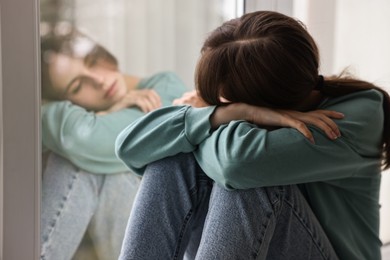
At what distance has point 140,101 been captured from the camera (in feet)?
5.44

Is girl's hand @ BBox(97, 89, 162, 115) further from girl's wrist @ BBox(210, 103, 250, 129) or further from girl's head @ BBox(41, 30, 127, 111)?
girl's wrist @ BBox(210, 103, 250, 129)

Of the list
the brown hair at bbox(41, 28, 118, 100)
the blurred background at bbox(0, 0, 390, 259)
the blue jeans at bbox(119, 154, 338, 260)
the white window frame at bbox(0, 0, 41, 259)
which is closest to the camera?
the blue jeans at bbox(119, 154, 338, 260)

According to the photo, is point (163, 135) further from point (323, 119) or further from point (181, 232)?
point (323, 119)

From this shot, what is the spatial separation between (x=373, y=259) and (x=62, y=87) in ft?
2.68

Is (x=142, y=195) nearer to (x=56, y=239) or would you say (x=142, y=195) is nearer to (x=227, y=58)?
(x=227, y=58)

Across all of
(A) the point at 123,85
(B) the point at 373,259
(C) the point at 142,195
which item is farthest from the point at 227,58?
(A) the point at 123,85

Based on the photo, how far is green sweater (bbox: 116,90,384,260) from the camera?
98 centimetres

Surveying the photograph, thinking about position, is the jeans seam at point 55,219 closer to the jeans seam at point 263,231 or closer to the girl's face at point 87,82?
the girl's face at point 87,82

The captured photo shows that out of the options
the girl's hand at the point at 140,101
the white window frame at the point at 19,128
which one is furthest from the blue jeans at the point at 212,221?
the girl's hand at the point at 140,101

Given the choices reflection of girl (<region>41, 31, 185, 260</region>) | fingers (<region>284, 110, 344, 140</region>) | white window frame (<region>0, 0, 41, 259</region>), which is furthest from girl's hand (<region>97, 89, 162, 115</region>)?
fingers (<region>284, 110, 344, 140</region>)

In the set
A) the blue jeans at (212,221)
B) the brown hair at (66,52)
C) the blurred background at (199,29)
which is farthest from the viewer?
the blurred background at (199,29)

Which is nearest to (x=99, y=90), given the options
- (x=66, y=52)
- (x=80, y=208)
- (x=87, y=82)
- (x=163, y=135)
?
(x=87, y=82)

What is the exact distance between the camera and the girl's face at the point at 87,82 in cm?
145

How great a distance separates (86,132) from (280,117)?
0.67m
